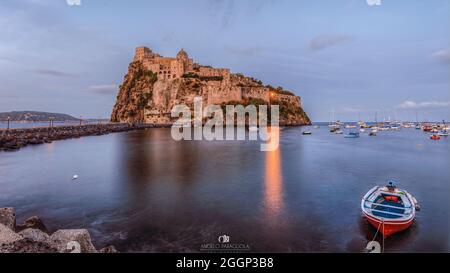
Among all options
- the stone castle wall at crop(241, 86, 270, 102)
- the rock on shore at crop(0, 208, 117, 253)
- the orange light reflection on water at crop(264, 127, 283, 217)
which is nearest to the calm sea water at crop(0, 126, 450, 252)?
the orange light reflection on water at crop(264, 127, 283, 217)

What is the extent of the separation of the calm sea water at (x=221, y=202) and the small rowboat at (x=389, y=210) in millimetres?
283

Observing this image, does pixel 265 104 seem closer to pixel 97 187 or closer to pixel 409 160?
pixel 409 160

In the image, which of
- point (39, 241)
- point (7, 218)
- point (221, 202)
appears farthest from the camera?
point (221, 202)

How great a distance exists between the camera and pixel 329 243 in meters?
6.09

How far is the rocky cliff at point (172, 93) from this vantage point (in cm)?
6425

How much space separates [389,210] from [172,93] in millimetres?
61836

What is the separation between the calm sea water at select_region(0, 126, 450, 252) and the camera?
6238mm

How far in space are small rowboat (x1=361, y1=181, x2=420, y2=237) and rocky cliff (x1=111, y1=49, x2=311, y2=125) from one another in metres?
56.6

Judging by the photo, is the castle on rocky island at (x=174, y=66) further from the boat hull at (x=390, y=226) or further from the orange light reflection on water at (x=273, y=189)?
the boat hull at (x=390, y=226)

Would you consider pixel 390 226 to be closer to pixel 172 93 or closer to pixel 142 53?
pixel 172 93

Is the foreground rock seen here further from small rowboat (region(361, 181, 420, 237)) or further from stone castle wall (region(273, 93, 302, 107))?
stone castle wall (region(273, 93, 302, 107))

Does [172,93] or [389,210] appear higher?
[172,93]

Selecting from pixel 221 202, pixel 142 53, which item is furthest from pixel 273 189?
pixel 142 53

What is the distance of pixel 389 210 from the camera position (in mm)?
7188
